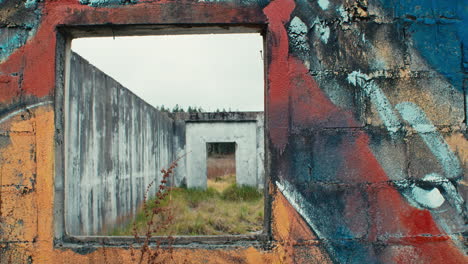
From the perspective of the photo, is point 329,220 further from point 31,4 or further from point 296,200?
point 31,4

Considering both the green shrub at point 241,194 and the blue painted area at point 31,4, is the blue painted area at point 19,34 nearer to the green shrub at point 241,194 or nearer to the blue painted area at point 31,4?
the blue painted area at point 31,4

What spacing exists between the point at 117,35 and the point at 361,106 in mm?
1642

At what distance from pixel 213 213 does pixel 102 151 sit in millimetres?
2843

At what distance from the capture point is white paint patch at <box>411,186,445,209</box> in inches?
88.6

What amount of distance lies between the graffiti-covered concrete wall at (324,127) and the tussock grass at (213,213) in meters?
1.77

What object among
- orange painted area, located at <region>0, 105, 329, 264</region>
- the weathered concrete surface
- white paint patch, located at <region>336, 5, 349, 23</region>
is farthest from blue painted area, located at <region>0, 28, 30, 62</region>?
the weathered concrete surface

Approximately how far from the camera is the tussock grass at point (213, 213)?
19.4 ft

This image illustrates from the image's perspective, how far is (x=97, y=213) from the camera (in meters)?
5.19

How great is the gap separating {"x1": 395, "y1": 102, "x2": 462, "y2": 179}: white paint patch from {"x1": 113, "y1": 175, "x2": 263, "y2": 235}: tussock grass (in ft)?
8.28

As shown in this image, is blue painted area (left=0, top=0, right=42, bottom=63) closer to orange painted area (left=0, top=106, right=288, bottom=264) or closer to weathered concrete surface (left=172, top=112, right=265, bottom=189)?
orange painted area (left=0, top=106, right=288, bottom=264)

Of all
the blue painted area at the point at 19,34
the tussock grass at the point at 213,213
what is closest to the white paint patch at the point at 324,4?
the blue painted area at the point at 19,34

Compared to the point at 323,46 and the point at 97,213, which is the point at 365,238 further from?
the point at 97,213

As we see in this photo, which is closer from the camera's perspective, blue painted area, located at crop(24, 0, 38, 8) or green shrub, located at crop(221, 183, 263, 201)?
blue painted area, located at crop(24, 0, 38, 8)

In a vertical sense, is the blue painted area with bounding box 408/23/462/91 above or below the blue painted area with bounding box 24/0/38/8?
below
